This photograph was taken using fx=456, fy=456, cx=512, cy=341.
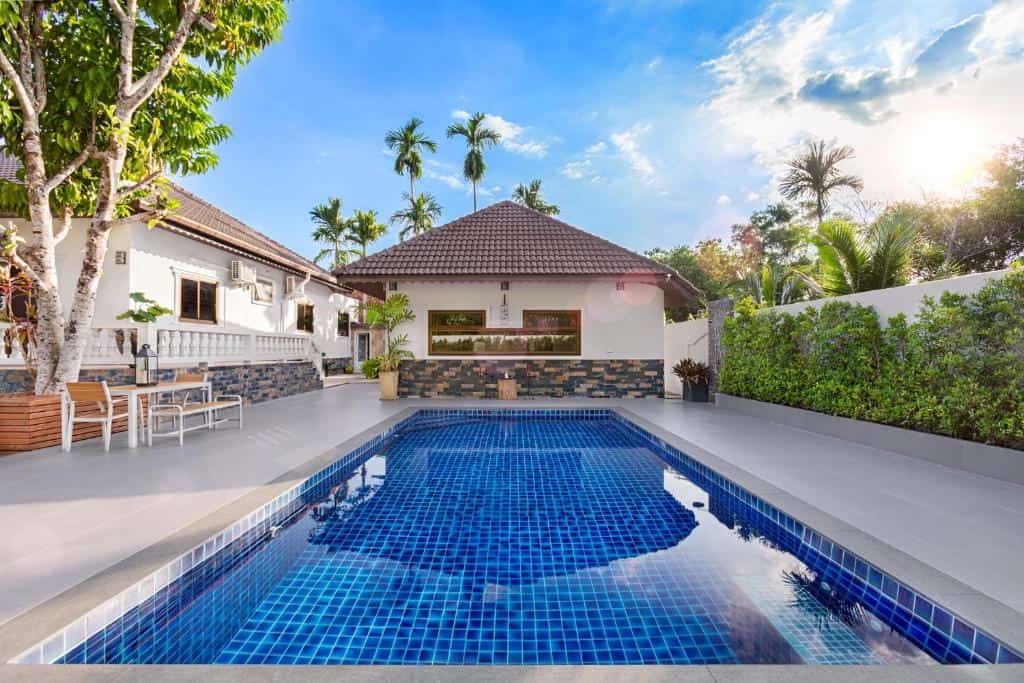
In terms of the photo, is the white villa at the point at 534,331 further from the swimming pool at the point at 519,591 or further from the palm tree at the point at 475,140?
the palm tree at the point at 475,140

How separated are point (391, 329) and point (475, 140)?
830 inches

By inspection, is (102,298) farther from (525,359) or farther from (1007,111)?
(1007,111)

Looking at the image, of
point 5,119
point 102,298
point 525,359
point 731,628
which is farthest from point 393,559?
point 102,298

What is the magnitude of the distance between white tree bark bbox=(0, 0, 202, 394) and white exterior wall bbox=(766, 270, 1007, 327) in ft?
38.4

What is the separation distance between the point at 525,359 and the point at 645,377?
147 inches

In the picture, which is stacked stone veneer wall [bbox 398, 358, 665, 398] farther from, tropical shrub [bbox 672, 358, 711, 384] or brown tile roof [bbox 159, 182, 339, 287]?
brown tile roof [bbox 159, 182, 339, 287]

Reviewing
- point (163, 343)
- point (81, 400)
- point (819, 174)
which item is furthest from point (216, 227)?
point (819, 174)

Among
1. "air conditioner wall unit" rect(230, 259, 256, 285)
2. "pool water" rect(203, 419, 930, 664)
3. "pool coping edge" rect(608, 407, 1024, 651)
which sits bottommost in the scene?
"pool water" rect(203, 419, 930, 664)

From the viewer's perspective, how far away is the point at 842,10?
39.8ft

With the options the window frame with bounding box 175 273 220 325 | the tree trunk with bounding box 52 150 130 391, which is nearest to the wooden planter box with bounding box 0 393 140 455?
the tree trunk with bounding box 52 150 130 391

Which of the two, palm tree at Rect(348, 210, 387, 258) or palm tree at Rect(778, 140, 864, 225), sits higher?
palm tree at Rect(778, 140, 864, 225)

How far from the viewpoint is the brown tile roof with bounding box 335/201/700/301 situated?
12.6 meters

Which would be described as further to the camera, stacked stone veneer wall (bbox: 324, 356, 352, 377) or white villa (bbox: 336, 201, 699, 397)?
stacked stone veneer wall (bbox: 324, 356, 352, 377)

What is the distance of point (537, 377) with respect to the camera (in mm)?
13914
